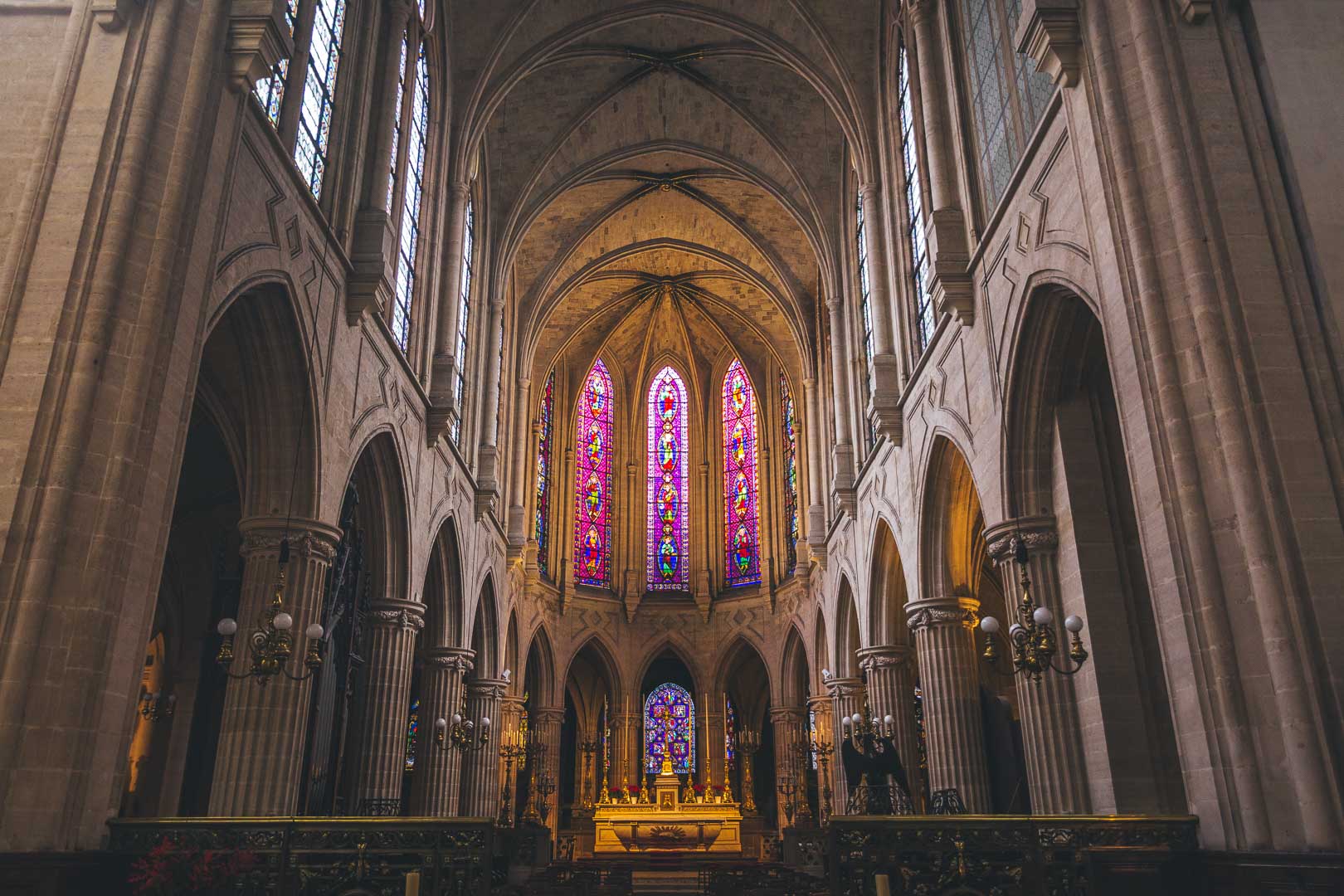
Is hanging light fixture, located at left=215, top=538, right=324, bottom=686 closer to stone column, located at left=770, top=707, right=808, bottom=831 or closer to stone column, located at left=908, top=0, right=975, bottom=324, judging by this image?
stone column, located at left=908, top=0, right=975, bottom=324

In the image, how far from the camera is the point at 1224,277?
9125mm

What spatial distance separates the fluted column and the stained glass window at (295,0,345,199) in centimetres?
736

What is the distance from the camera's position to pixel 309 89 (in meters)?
14.7

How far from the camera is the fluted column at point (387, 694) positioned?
1808 centimetres

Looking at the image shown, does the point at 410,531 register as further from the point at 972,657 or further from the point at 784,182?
the point at 784,182

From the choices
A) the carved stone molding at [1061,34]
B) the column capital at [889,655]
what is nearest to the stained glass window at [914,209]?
the column capital at [889,655]

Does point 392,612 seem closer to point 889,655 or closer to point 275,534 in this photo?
point 275,534

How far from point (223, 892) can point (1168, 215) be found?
10.2m

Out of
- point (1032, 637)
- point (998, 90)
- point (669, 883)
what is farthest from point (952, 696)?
point (998, 90)

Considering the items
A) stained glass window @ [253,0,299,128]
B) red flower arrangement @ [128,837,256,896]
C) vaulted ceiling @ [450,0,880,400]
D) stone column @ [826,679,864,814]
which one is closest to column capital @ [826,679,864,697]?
stone column @ [826,679,864,814]

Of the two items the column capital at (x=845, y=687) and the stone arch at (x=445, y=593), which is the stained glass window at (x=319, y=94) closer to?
the stone arch at (x=445, y=593)

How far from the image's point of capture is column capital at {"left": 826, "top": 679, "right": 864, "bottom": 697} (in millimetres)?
26297

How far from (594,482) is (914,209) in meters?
19.9

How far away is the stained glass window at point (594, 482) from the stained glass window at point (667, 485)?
155cm
